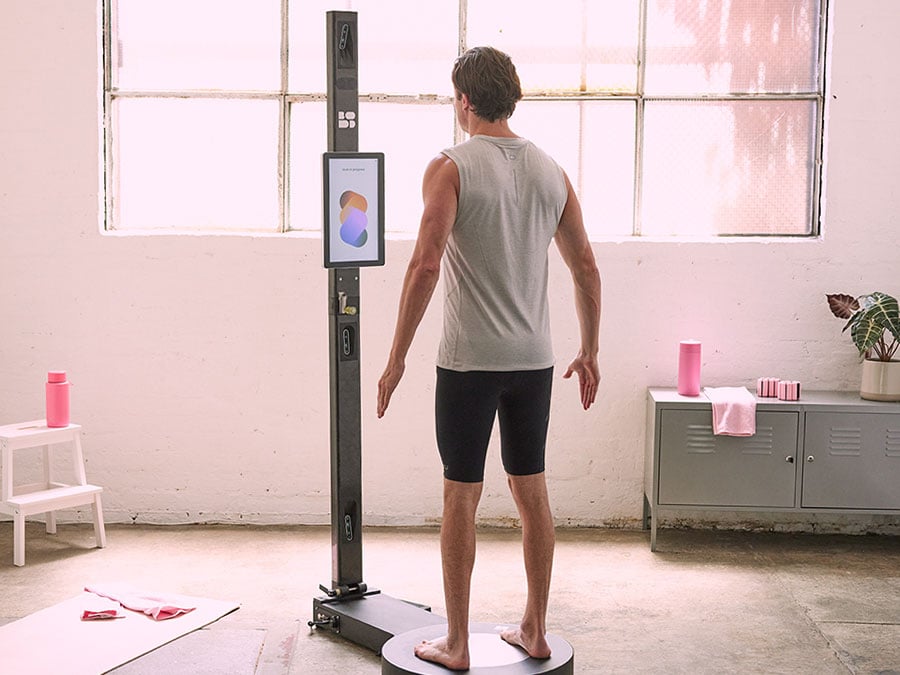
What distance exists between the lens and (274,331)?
16.2 feet

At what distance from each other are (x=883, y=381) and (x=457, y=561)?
235 cm

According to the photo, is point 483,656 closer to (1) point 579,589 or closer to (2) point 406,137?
(1) point 579,589

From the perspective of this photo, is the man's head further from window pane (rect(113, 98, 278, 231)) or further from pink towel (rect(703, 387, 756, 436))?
window pane (rect(113, 98, 278, 231))

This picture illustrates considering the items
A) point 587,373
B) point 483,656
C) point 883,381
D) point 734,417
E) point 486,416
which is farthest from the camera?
point 883,381

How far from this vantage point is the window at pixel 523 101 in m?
4.92

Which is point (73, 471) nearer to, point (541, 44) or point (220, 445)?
point (220, 445)

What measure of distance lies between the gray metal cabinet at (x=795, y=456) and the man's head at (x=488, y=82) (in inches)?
74.0

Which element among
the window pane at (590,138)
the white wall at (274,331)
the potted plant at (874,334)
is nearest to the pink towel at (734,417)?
the white wall at (274,331)

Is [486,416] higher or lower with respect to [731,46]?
lower

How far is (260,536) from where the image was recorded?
482 centimetres

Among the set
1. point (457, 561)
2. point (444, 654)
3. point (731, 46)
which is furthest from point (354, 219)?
point (731, 46)

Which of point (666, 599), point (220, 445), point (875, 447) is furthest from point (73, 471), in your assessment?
point (875, 447)

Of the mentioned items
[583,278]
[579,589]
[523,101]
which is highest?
[523,101]

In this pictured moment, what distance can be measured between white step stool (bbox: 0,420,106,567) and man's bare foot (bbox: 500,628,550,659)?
2005 millimetres
